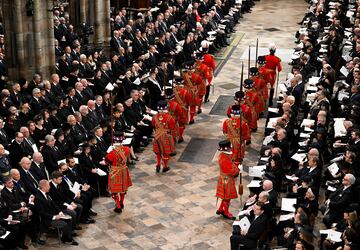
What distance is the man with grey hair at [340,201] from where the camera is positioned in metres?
13.8

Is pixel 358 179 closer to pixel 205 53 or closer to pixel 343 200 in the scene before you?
pixel 343 200

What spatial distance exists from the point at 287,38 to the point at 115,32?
9.40m

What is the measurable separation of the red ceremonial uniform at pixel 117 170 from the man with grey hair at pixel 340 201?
4.25 metres

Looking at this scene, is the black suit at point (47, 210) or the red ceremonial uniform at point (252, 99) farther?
the red ceremonial uniform at point (252, 99)

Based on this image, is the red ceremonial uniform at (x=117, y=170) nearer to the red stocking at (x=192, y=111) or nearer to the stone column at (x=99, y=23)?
the red stocking at (x=192, y=111)

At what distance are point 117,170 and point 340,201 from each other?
463 centimetres

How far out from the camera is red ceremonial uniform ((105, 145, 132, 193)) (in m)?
15.4

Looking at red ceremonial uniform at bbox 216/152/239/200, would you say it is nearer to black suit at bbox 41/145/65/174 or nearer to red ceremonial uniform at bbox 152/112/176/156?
red ceremonial uniform at bbox 152/112/176/156

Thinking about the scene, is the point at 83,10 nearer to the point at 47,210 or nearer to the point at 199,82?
the point at 199,82

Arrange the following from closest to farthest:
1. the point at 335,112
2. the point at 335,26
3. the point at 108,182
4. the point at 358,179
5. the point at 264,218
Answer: the point at 264,218, the point at 358,179, the point at 108,182, the point at 335,112, the point at 335,26

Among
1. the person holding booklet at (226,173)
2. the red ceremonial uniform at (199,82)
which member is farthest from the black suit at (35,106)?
the person holding booklet at (226,173)

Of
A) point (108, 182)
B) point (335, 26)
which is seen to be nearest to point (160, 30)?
point (335, 26)

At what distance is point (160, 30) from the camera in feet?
85.8

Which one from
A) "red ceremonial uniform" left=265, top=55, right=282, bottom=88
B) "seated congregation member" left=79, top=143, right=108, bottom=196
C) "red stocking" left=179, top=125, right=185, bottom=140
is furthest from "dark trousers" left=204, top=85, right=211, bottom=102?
"seated congregation member" left=79, top=143, right=108, bottom=196
